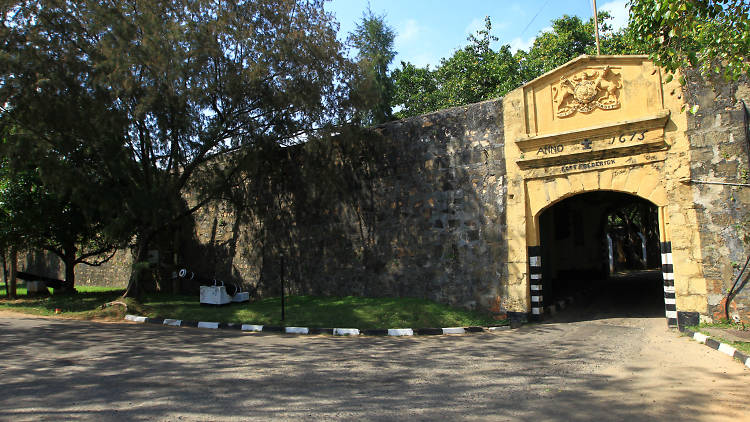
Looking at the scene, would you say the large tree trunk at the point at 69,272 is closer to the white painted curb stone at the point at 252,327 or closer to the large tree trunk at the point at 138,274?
the large tree trunk at the point at 138,274

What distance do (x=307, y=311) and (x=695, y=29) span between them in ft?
28.6

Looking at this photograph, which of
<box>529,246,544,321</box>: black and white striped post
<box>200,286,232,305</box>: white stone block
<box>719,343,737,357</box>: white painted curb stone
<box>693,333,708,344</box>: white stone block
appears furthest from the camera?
<box>200,286,232,305</box>: white stone block

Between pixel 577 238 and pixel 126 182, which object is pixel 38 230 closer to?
pixel 126 182

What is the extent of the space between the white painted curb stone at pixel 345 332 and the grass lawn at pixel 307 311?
27cm

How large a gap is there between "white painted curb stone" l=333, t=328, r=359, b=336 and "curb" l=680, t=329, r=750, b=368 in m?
5.58

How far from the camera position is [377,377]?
218 inches

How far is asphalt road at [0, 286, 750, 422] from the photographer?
13.9 feet

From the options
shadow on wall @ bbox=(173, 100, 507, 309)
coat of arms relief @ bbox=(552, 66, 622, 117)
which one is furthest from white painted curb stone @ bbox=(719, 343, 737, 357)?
coat of arms relief @ bbox=(552, 66, 622, 117)

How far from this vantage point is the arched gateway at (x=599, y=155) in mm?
8141

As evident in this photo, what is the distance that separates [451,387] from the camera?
16.7ft

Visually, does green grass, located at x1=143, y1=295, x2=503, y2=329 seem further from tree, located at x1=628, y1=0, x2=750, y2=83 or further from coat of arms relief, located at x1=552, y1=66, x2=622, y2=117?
tree, located at x1=628, y1=0, x2=750, y2=83

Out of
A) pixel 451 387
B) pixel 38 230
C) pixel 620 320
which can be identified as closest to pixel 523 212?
pixel 620 320

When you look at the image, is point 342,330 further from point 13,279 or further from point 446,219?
point 13,279

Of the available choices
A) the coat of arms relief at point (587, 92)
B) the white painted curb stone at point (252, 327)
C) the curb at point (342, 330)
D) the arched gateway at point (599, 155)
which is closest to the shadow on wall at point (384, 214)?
the arched gateway at point (599, 155)
